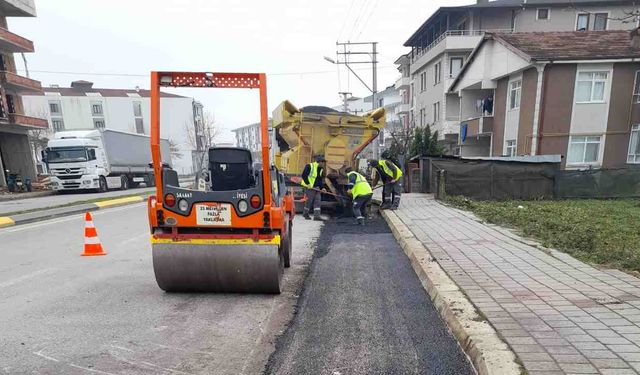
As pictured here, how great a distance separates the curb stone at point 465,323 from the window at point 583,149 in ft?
55.5

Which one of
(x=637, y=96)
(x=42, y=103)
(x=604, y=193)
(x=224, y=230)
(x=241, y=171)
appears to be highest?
(x=42, y=103)

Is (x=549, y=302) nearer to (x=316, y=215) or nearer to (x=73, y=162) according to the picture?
(x=316, y=215)

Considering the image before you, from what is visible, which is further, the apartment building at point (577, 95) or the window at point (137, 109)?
the window at point (137, 109)

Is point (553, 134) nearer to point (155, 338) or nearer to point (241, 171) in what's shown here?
point (241, 171)

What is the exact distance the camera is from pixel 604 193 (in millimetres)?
12703

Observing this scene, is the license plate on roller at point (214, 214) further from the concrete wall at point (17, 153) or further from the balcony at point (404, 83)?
the balcony at point (404, 83)

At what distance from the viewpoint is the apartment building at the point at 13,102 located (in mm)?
25469

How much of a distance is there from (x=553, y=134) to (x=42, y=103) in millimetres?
73498

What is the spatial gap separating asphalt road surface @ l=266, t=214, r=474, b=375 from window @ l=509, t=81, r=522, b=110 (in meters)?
17.8

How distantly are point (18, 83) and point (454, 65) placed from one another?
3317 centimetres

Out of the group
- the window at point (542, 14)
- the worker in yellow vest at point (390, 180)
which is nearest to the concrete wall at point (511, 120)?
the worker in yellow vest at point (390, 180)

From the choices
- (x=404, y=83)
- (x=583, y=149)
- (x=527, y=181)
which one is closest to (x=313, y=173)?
(x=527, y=181)

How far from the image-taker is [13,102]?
27688mm

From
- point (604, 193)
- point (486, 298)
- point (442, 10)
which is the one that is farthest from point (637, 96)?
point (486, 298)
